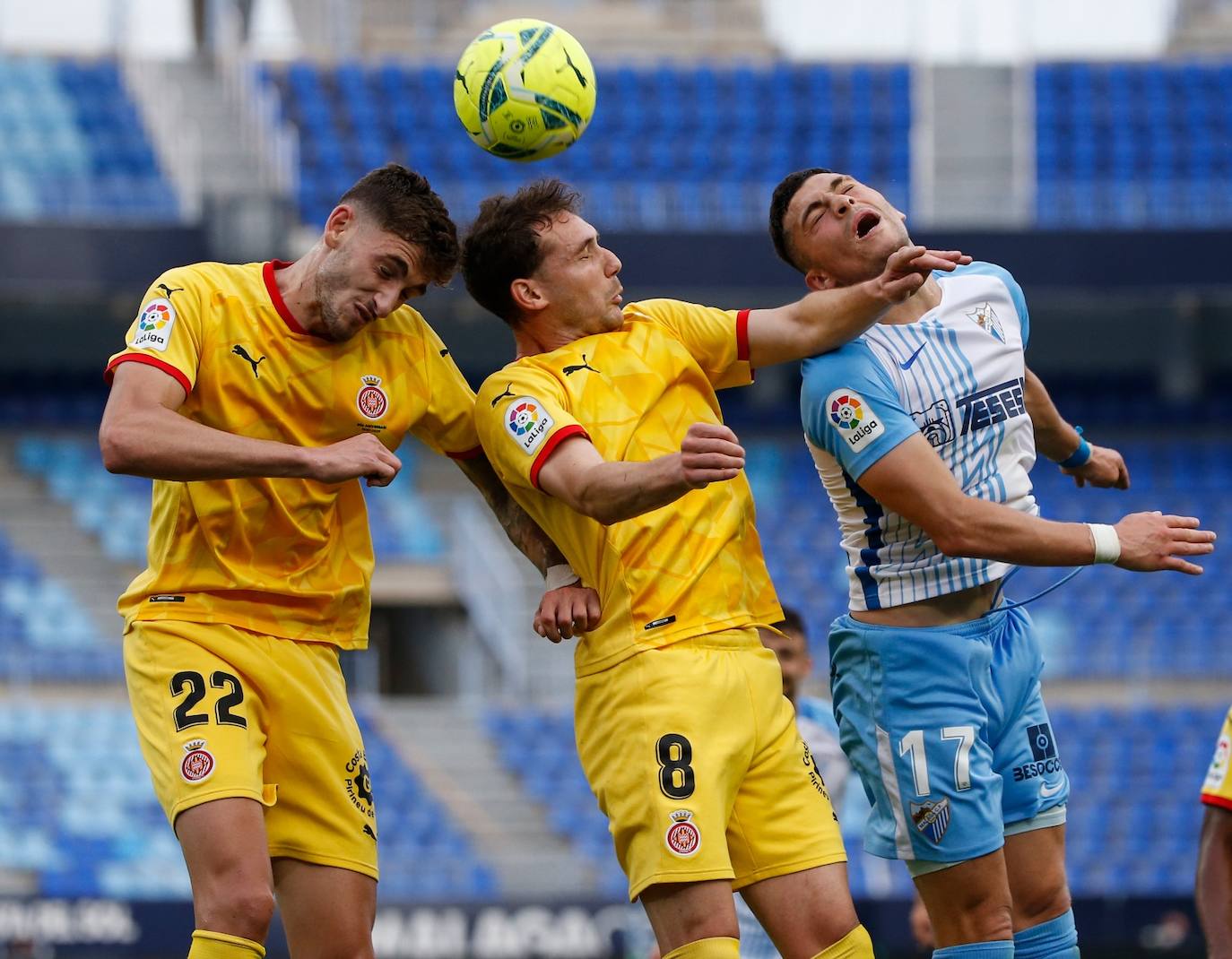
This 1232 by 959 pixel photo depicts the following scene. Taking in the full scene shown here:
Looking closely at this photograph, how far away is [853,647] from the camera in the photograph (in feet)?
A: 16.7

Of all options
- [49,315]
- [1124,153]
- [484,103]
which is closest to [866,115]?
[1124,153]

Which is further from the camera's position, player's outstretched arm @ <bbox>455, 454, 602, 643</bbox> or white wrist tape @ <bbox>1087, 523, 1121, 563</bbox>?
player's outstretched arm @ <bbox>455, 454, 602, 643</bbox>

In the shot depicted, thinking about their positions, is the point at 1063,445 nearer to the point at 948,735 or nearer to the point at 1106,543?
the point at 1106,543

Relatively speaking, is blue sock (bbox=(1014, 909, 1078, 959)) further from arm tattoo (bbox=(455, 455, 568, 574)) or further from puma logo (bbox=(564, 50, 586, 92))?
puma logo (bbox=(564, 50, 586, 92))

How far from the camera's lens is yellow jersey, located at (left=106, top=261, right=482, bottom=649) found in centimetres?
508

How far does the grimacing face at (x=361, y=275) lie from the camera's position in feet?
16.6

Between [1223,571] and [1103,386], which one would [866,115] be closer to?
[1103,386]

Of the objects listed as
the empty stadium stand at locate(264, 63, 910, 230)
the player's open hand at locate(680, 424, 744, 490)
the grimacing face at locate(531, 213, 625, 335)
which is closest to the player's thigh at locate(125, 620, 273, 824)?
the grimacing face at locate(531, 213, 625, 335)

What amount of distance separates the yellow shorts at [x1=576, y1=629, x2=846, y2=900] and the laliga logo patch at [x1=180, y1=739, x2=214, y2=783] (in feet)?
3.30

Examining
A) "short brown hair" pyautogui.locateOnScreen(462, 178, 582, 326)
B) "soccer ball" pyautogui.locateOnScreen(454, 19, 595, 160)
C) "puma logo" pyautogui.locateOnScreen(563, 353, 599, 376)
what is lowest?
"puma logo" pyautogui.locateOnScreen(563, 353, 599, 376)

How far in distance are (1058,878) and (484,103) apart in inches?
112

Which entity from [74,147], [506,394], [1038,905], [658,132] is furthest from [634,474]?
[74,147]

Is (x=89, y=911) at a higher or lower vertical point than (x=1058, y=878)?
lower

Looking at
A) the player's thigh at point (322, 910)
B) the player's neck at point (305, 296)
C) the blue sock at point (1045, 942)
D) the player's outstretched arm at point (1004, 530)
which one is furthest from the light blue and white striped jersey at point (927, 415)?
the player's thigh at point (322, 910)
